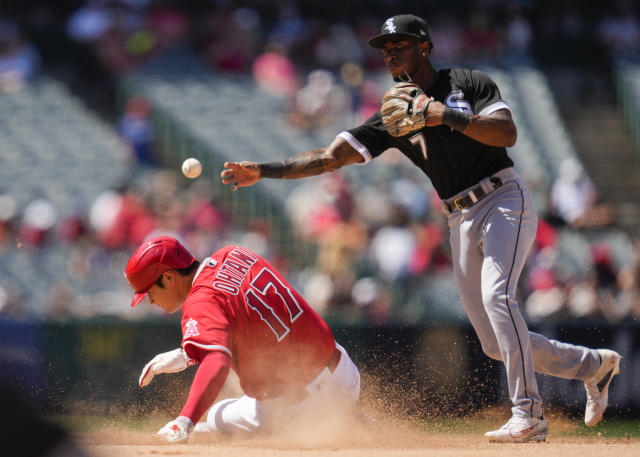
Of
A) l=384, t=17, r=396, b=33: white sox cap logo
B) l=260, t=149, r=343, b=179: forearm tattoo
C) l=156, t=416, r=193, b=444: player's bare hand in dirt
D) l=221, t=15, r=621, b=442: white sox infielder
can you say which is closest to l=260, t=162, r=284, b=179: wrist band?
l=260, t=149, r=343, b=179: forearm tattoo

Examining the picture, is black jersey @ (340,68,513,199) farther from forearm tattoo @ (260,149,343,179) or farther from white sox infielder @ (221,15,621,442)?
forearm tattoo @ (260,149,343,179)

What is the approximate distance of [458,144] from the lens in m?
5.11

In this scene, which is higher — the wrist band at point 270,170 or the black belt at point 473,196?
the black belt at point 473,196

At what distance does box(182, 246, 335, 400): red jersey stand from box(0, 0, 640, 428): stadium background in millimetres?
2094

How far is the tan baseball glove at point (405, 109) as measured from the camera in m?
4.87

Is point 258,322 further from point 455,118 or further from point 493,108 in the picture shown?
point 493,108

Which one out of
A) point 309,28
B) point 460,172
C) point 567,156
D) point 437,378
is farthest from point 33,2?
point 460,172

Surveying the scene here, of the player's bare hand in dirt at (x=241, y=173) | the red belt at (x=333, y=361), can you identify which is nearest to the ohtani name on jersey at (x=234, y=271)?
the red belt at (x=333, y=361)

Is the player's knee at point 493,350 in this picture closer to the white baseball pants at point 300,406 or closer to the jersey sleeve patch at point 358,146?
the white baseball pants at point 300,406

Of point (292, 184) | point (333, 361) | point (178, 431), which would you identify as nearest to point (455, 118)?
point (333, 361)

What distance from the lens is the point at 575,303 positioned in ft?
30.6

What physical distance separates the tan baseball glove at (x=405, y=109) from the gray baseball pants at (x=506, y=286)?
1.82 feet

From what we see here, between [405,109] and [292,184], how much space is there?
25.8 feet

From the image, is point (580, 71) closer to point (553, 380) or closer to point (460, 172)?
point (553, 380)
